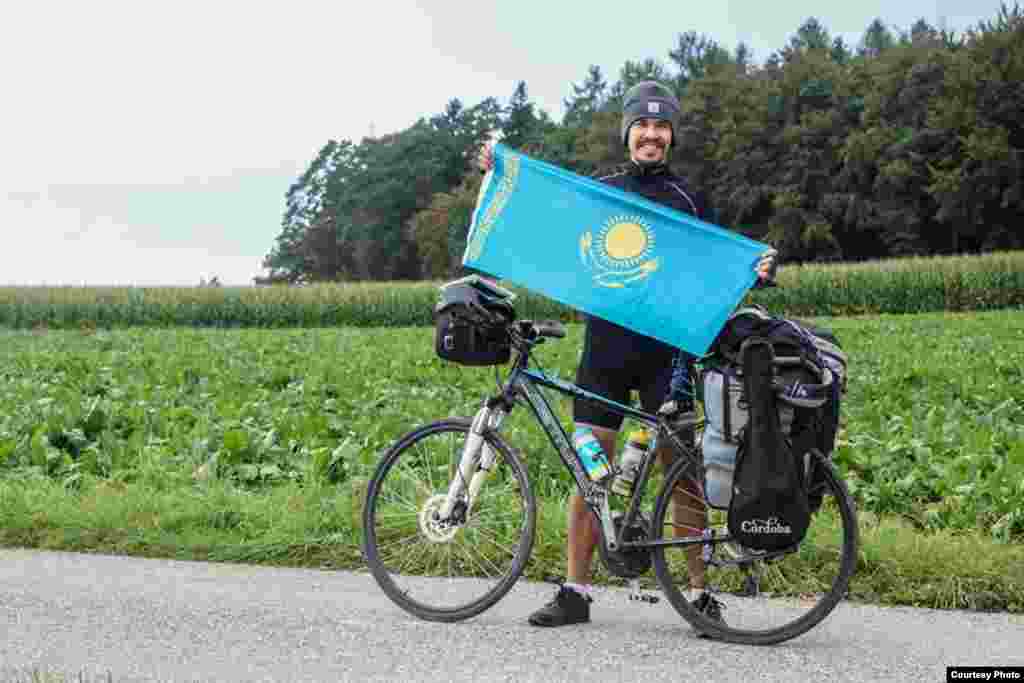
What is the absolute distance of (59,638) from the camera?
4844mm

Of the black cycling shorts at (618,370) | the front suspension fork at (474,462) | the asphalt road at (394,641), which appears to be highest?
the black cycling shorts at (618,370)

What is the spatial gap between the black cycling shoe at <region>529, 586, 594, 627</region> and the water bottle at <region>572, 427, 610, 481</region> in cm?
51

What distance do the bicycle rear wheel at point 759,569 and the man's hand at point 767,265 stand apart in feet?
2.54

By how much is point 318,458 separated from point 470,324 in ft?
10.5

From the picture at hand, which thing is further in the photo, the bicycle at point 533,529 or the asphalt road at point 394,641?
the bicycle at point 533,529

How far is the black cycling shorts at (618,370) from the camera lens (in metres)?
5.18

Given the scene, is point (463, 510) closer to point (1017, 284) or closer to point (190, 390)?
point (190, 390)

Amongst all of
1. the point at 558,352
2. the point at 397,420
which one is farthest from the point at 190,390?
the point at 558,352

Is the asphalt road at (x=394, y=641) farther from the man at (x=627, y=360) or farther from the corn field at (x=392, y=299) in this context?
the corn field at (x=392, y=299)

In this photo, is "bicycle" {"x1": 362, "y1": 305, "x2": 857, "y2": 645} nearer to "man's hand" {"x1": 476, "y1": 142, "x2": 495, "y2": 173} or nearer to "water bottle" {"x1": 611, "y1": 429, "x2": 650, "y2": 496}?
"water bottle" {"x1": 611, "y1": 429, "x2": 650, "y2": 496}

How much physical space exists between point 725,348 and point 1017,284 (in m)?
36.7

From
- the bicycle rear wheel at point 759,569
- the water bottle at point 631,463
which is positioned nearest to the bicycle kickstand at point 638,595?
the bicycle rear wheel at point 759,569

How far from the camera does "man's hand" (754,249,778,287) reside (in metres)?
4.92

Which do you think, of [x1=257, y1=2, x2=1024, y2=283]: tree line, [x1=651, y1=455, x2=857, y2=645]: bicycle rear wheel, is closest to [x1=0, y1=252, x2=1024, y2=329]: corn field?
[x1=257, y1=2, x2=1024, y2=283]: tree line
